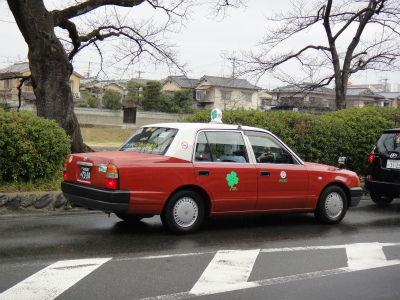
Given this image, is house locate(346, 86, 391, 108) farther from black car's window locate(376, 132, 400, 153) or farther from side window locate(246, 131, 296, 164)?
side window locate(246, 131, 296, 164)

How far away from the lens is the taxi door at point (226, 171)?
7102mm

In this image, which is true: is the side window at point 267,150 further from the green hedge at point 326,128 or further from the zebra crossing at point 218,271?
the green hedge at point 326,128

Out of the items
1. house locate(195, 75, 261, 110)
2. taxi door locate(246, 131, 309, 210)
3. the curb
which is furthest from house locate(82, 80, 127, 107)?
taxi door locate(246, 131, 309, 210)

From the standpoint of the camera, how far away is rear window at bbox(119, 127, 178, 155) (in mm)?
7141

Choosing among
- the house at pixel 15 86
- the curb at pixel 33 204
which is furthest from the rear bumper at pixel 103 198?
the house at pixel 15 86

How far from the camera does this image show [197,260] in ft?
18.7

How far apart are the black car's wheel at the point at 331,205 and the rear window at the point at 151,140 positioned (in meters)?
2.91

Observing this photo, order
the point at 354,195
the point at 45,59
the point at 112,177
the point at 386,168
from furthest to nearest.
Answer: the point at 45,59 < the point at 386,168 < the point at 354,195 < the point at 112,177

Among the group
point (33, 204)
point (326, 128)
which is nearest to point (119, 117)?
point (326, 128)

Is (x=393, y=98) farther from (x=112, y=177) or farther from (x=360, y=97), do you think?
(x=112, y=177)

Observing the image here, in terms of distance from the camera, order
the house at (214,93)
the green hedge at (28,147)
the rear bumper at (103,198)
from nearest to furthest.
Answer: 1. the rear bumper at (103,198)
2. the green hedge at (28,147)
3. the house at (214,93)

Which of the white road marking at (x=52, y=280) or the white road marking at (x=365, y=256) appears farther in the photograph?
the white road marking at (x=365, y=256)

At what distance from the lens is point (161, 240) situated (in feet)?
22.0

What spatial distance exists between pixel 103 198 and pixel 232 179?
1.95 m
